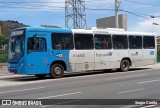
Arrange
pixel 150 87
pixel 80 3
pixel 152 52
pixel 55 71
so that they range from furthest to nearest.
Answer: pixel 80 3 < pixel 152 52 < pixel 55 71 < pixel 150 87

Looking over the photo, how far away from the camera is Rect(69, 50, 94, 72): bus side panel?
79.9ft

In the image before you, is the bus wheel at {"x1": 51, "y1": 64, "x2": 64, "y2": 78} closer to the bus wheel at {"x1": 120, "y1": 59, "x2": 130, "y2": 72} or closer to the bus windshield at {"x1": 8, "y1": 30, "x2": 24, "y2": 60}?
the bus windshield at {"x1": 8, "y1": 30, "x2": 24, "y2": 60}

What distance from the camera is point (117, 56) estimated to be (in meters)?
27.4

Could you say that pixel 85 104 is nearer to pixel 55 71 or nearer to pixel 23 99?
pixel 23 99

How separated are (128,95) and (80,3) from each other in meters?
39.3

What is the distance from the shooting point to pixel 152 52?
3017 cm

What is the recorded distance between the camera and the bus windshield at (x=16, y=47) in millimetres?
22359

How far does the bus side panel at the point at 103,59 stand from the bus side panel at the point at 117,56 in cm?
40

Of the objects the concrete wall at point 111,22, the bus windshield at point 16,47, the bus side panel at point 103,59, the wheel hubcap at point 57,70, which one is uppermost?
the concrete wall at point 111,22

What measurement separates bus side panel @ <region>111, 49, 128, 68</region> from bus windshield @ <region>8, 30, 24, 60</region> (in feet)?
24.6

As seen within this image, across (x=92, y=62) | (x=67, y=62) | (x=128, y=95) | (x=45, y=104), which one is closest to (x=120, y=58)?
(x=92, y=62)

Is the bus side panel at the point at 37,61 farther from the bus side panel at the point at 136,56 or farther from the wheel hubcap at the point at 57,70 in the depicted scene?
the bus side panel at the point at 136,56

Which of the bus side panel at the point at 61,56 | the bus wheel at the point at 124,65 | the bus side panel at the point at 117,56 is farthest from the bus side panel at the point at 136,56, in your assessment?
the bus side panel at the point at 61,56

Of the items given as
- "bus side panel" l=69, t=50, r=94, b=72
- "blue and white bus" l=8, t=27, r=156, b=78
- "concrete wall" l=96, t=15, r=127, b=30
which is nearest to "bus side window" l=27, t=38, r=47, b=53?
"blue and white bus" l=8, t=27, r=156, b=78
